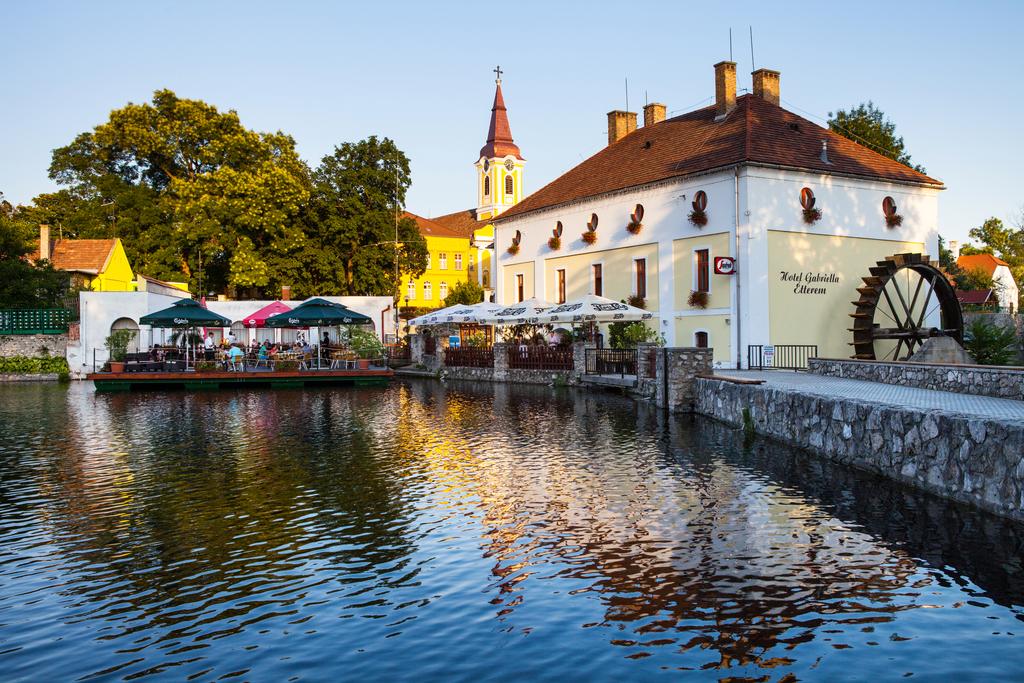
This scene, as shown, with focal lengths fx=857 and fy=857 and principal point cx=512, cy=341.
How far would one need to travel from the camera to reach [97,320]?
1576 inches

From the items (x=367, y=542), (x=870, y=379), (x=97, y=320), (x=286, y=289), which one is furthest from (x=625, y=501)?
(x=286, y=289)

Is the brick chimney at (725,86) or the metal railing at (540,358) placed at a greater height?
the brick chimney at (725,86)

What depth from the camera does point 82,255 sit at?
50.5 m

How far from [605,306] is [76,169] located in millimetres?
44963

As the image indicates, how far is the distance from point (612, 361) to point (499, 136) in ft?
208

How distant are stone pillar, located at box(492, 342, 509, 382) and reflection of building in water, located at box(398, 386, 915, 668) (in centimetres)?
2043

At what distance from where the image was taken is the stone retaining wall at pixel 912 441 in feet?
31.2

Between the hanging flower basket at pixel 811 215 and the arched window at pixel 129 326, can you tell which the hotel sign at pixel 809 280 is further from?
the arched window at pixel 129 326

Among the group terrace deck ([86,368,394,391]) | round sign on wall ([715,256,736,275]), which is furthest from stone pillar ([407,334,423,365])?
round sign on wall ([715,256,736,275])

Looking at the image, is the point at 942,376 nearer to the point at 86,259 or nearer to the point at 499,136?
the point at 86,259

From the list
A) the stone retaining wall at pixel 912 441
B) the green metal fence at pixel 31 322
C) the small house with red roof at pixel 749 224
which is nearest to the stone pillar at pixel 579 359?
the small house with red roof at pixel 749 224

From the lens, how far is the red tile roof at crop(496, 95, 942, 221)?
33.2 meters

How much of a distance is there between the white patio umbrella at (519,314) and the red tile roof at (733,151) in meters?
6.96

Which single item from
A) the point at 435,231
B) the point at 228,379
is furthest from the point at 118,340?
the point at 435,231
